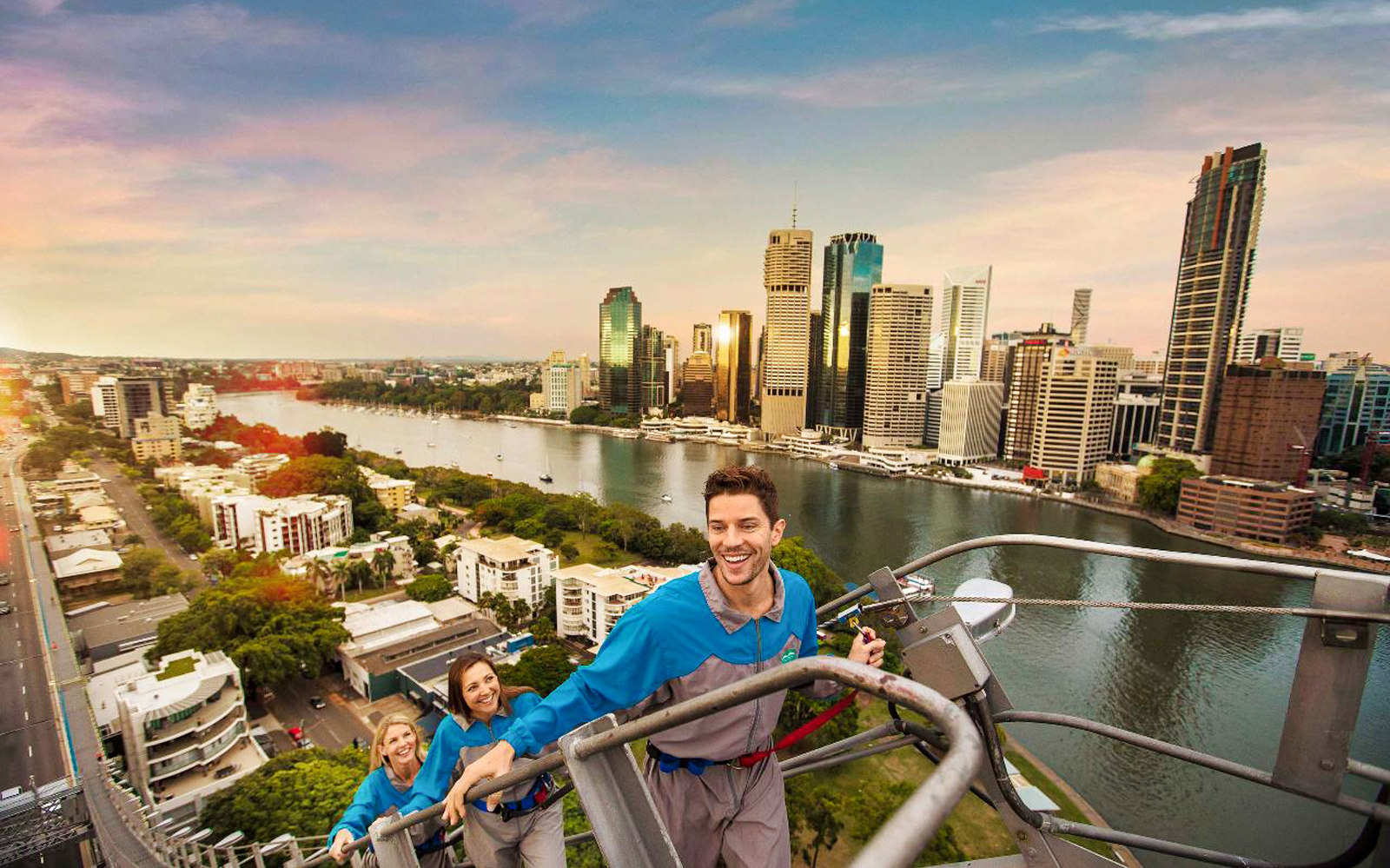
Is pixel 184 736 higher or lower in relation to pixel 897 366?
lower

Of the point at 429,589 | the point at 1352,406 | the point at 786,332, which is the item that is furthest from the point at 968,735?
the point at 1352,406

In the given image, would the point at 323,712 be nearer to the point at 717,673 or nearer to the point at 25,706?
the point at 25,706

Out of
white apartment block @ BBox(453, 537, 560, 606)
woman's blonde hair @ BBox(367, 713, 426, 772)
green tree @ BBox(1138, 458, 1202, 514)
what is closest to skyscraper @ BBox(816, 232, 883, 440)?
green tree @ BBox(1138, 458, 1202, 514)

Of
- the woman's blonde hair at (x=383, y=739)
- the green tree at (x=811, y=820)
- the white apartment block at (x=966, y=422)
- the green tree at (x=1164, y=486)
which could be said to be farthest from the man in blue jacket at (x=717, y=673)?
the white apartment block at (x=966, y=422)

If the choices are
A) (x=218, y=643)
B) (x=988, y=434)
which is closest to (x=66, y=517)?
(x=218, y=643)

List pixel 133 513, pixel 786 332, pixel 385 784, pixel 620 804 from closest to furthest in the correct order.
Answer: pixel 620 804 → pixel 385 784 → pixel 133 513 → pixel 786 332

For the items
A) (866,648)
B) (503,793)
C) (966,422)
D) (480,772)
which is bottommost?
(966,422)
